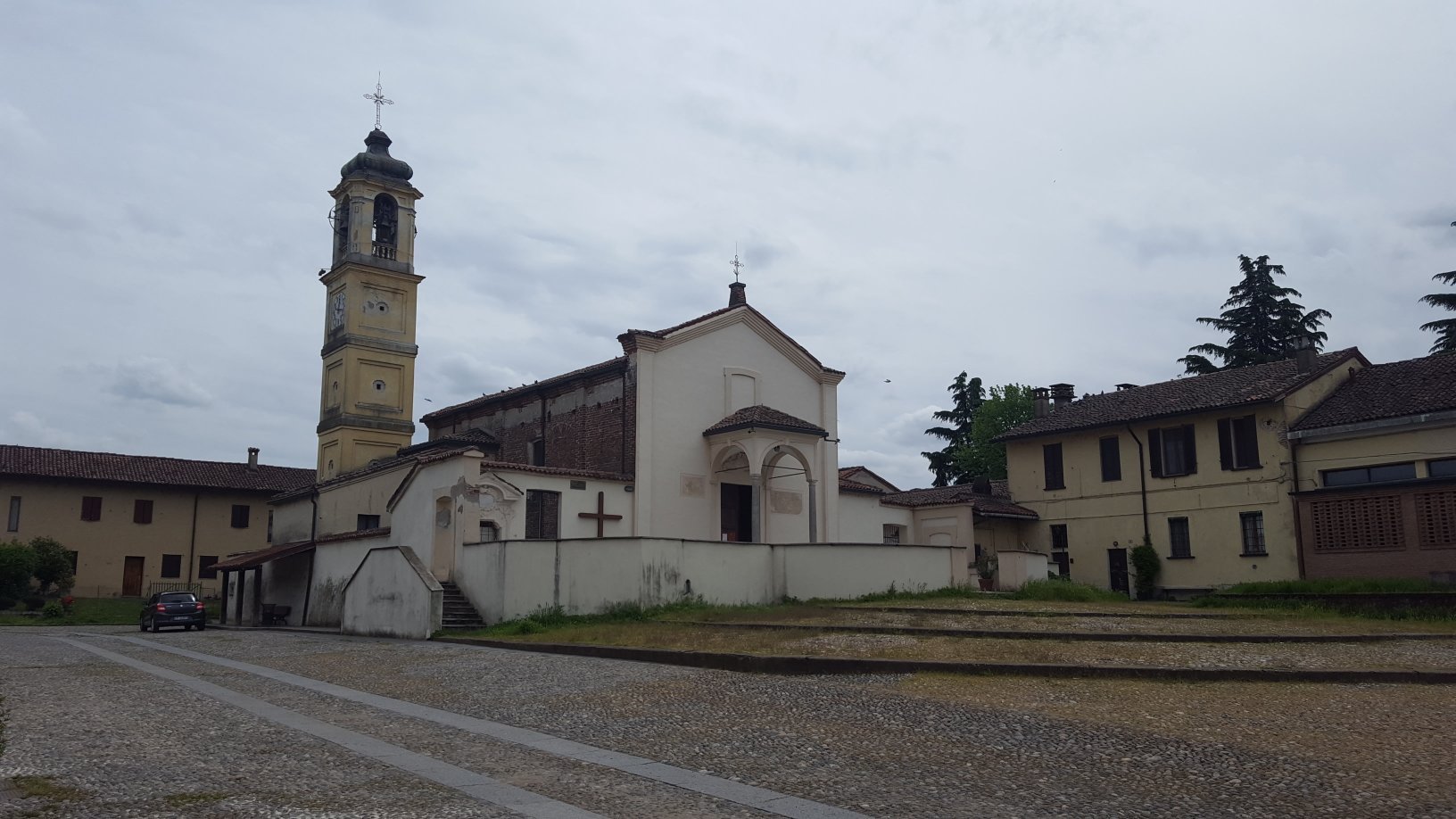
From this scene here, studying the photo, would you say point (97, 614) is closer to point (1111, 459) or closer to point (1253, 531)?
point (1111, 459)

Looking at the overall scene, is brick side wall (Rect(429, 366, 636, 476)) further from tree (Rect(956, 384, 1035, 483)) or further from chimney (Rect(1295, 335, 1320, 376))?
tree (Rect(956, 384, 1035, 483))

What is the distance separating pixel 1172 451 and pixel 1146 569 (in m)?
3.74

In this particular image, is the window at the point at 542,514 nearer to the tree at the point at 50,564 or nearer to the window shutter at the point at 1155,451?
the window shutter at the point at 1155,451

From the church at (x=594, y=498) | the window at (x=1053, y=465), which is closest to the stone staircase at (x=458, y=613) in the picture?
the church at (x=594, y=498)

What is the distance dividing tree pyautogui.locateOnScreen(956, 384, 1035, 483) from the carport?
33.3 m

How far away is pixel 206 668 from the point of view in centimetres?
1681

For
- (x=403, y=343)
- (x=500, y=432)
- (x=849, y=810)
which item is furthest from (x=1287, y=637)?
(x=403, y=343)

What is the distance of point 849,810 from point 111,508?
51.3m

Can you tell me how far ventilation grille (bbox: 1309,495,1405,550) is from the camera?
25.3m

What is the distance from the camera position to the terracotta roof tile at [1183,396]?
101 feet

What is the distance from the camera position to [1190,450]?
31953 millimetres

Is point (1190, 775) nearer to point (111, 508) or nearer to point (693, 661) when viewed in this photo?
point (693, 661)

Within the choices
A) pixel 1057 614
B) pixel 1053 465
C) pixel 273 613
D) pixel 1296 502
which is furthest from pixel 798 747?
pixel 1053 465

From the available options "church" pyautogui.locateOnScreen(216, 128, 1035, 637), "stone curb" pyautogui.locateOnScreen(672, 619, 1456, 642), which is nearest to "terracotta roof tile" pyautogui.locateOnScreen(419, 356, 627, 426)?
"church" pyautogui.locateOnScreen(216, 128, 1035, 637)
